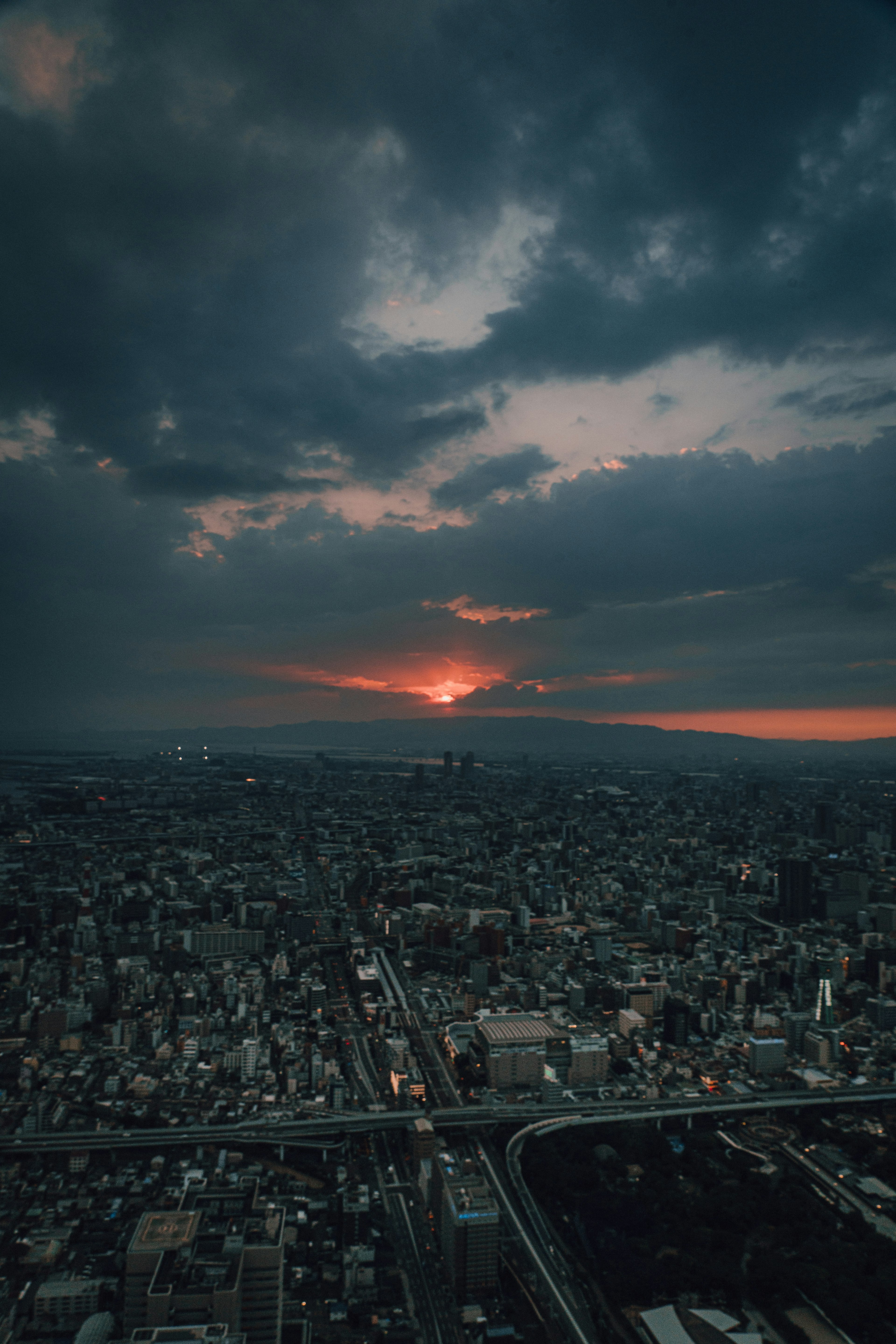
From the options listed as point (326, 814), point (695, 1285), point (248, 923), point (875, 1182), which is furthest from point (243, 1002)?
Result: point (326, 814)

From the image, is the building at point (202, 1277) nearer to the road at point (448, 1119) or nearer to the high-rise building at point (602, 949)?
the road at point (448, 1119)

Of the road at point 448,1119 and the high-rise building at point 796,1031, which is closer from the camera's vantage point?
the road at point 448,1119

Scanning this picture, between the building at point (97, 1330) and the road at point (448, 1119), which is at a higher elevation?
the building at point (97, 1330)

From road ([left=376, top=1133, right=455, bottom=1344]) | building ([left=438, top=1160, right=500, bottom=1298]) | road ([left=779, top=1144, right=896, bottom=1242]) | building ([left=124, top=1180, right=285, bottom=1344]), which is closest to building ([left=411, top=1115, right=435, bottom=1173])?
road ([left=376, top=1133, right=455, bottom=1344])

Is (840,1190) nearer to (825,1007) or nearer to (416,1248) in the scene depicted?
(416,1248)

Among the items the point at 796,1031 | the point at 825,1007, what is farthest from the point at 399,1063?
the point at 825,1007

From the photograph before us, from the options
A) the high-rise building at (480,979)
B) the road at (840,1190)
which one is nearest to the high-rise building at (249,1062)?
the high-rise building at (480,979)

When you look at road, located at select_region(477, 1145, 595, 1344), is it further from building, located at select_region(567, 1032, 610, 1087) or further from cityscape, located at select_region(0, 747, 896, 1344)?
building, located at select_region(567, 1032, 610, 1087)
